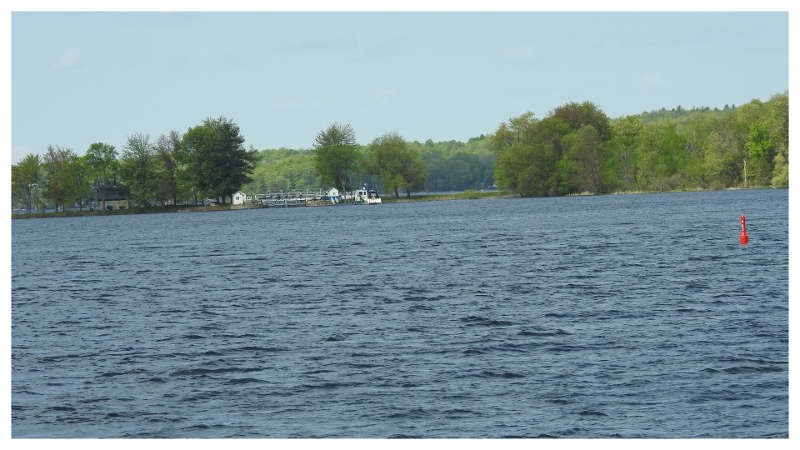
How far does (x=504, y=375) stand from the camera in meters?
25.2

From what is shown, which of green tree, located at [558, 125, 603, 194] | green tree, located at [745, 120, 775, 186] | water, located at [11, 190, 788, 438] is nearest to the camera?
water, located at [11, 190, 788, 438]

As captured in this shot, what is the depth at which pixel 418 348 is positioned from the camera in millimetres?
29375

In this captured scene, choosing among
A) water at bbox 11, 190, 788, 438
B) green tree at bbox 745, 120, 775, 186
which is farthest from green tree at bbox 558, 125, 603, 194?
water at bbox 11, 190, 788, 438

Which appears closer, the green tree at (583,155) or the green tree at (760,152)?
the green tree at (760,152)

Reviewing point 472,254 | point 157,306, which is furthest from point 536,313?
point 472,254

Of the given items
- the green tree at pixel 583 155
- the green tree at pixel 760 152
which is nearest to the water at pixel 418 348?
the green tree at pixel 760 152

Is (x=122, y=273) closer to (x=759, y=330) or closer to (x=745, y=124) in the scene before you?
(x=759, y=330)

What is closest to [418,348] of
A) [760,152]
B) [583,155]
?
[760,152]

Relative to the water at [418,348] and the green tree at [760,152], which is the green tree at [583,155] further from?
the water at [418,348]

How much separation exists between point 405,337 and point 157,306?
1673cm

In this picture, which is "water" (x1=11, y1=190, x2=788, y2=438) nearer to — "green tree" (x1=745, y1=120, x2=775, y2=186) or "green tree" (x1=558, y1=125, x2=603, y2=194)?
"green tree" (x1=745, y1=120, x2=775, y2=186)

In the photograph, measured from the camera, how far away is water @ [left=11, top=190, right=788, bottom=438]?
21.4m

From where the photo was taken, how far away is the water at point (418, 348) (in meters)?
21.4

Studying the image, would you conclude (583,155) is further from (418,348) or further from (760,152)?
(418,348)
